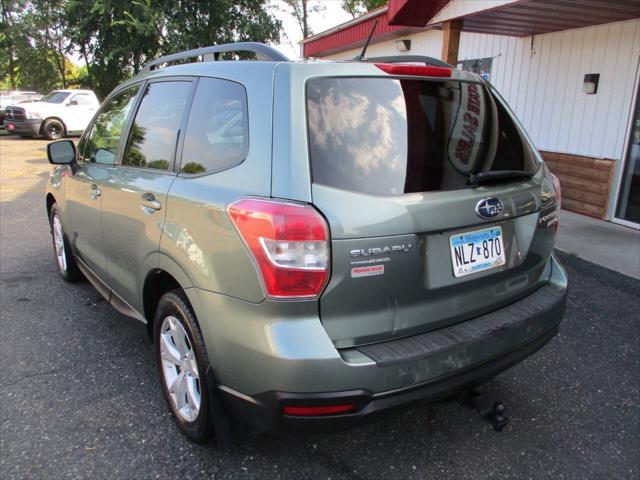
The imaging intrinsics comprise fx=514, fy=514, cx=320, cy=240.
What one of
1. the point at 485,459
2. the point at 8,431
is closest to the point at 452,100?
the point at 485,459

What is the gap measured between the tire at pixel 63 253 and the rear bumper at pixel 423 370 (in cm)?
284

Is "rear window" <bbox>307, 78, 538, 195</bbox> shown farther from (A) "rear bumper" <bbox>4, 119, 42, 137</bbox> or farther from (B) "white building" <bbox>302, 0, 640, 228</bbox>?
(A) "rear bumper" <bbox>4, 119, 42, 137</bbox>

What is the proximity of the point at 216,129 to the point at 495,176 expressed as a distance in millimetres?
1251

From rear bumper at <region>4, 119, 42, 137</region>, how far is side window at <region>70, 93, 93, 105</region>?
148 cm

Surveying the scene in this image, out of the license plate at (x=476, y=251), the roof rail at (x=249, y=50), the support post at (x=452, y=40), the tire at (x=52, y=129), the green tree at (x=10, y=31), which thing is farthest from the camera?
the green tree at (x=10, y=31)

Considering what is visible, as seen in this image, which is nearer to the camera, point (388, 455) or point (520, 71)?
point (388, 455)

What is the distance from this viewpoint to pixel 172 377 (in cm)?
258

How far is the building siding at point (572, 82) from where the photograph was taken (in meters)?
6.89

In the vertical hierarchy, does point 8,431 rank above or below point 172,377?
below

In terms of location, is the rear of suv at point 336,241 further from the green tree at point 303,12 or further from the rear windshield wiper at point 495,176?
the green tree at point 303,12

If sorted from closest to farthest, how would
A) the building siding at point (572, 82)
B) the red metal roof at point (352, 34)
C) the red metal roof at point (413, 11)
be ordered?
1. the building siding at point (572, 82)
2. the red metal roof at point (413, 11)
3. the red metal roof at point (352, 34)

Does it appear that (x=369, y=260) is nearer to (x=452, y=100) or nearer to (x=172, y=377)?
(x=452, y=100)

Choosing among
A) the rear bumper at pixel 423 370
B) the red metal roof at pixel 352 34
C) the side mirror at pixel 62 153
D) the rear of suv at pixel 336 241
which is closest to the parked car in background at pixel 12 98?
the red metal roof at pixel 352 34

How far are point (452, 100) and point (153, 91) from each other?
1698 mm
